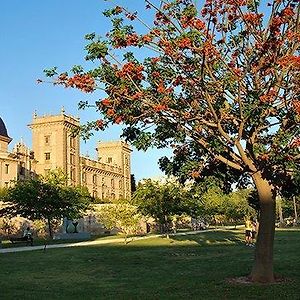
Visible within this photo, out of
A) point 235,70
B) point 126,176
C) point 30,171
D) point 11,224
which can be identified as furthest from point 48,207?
point 126,176

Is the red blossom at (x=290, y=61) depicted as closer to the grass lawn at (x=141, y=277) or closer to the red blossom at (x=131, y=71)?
the red blossom at (x=131, y=71)

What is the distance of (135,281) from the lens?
13.9m

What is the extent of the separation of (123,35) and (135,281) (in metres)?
6.51

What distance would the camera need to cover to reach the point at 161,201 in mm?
43500

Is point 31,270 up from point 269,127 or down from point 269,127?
down

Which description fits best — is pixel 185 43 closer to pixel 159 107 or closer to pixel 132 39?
pixel 132 39

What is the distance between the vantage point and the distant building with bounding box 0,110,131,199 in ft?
262

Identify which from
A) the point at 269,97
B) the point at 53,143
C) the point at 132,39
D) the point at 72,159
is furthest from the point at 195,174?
the point at 72,159

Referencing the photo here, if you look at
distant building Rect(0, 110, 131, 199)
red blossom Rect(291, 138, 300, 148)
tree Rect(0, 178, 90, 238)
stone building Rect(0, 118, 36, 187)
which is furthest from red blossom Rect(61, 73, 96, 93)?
stone building Rect(0, 118, 36, 187)

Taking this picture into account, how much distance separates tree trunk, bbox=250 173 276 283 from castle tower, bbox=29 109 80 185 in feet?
258

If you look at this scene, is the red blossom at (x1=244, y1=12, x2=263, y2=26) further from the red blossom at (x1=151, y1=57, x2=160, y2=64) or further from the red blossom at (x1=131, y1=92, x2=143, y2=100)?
the red blossom at (x1=131, y1=92, x2=143, y2=100)

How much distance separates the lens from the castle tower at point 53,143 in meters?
91.0

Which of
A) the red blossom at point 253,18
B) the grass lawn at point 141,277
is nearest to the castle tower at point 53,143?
the grass lawn at point 141,277

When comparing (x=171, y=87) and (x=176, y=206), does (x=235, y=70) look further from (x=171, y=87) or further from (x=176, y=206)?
(x=176, y=206)
